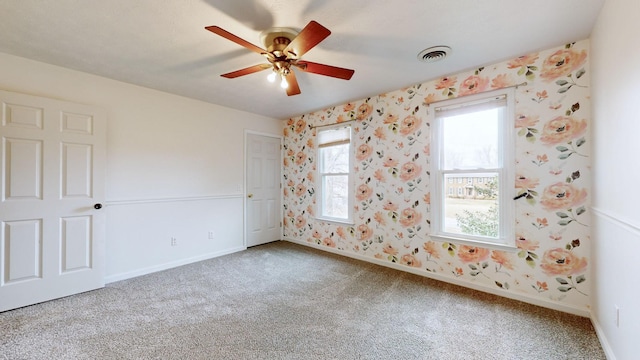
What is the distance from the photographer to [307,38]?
1652 millimetres

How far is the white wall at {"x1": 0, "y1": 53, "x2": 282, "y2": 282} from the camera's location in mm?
2762

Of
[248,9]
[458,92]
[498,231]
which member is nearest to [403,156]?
[458,92]

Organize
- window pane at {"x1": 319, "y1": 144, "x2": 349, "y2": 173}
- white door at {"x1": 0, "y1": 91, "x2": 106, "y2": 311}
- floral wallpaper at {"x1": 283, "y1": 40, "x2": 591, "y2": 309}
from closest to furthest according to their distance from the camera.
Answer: floral wallpaper at {"x1": 283, "y1": 40, "x2": 591, "y2": 309} → white door at {"x1": 0, "y1": 91, "x2": 106, "y2": 311} → window pane at {"x1": 319, "y1": 144, "x2": 349, "y2": 173}

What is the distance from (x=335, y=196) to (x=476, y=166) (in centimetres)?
208

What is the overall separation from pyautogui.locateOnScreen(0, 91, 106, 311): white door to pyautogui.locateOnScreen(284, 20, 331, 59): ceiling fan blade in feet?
7.90

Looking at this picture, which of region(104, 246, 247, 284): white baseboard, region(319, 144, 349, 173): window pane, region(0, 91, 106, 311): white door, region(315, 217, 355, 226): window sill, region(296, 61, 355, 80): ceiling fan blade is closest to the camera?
region(296, 61, 355, 80): ceiling fan blade

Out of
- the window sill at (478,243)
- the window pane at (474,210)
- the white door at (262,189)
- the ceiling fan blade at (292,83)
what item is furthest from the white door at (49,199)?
the window pane at (474,210)

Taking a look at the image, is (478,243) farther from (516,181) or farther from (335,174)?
(335,174)

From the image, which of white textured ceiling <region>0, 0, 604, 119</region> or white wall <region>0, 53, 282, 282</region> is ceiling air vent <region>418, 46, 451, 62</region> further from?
white wall <region>0, 53, 282, 282</region>

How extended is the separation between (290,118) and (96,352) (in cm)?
395

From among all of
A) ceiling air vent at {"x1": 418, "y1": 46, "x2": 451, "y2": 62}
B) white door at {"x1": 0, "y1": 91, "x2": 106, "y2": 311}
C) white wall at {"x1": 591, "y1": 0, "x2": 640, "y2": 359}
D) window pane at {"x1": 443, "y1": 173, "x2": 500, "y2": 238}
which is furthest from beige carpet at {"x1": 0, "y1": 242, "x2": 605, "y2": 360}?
ceiling air vent at {"x1": 418, "y1": 46, "x2": 451, "y2": 62}

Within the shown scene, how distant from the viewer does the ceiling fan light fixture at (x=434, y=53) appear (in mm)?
2232

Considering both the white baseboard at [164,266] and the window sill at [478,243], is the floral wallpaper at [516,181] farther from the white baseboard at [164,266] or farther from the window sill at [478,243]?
the white baseboard at [164,266]

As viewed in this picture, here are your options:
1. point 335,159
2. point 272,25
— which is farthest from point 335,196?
point 272,25
